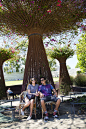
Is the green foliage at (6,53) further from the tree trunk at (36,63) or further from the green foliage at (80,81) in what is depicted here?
the green foliage at (80,81)

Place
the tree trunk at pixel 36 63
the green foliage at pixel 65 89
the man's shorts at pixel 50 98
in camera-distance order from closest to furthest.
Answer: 1. the man's shorts at pixel 50 98
2. the tree trunk at pixel 36 63
3. the green foliage at pixel 65 89

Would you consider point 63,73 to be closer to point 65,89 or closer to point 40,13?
point 65,89

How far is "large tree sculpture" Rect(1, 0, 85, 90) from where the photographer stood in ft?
12.4

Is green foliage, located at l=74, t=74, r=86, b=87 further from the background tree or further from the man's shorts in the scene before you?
the man's shorts

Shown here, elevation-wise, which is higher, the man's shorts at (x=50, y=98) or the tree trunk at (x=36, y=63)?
the tree trunk at (x=36, y=63)

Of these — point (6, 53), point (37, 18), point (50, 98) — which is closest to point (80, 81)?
point (6, 53)

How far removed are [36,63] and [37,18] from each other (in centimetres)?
153

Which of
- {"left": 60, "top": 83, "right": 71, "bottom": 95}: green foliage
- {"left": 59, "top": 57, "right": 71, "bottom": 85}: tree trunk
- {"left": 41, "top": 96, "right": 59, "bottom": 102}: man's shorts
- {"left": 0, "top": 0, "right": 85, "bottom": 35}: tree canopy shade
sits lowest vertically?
{"left": 60, "top": 83, "right": 71, "bottom": 95}: green foliage

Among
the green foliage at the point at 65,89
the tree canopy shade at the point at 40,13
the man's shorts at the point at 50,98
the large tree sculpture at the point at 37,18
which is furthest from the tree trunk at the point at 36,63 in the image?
the green foliage at the point at 65,89

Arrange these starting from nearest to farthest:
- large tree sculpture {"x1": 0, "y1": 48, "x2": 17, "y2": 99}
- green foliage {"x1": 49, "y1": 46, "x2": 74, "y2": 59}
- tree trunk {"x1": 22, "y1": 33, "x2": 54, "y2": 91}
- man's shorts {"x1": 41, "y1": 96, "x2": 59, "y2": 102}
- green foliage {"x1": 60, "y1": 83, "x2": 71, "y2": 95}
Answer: man's shorts {"x1": 41, "y1": 96, "x2": 59, "y2": 102}, tree trunk {"x1": 22, "y1": 33, "x2": 54, "y2": 91}, large tree sculpture {"x1": 0, "y1": 48, "x2": 17, "y2": 99}, green foliage {"x1": 60, "y1": 83, "x2": 71, "y2": 95}, green foliage {"x1": 49, "y1": 46, "x2": 74, "y2": 59}

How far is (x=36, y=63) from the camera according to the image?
13.7 ft

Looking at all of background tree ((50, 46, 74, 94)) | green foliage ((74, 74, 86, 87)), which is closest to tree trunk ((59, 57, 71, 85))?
background tree ((50, 46, 74, 94))

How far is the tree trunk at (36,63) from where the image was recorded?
4.17 m

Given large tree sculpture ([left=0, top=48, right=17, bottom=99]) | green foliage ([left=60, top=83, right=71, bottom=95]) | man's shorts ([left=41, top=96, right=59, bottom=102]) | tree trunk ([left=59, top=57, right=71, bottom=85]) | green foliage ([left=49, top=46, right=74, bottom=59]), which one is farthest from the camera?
green foliage ([left=49, top=46, right=74, bottom=59])
